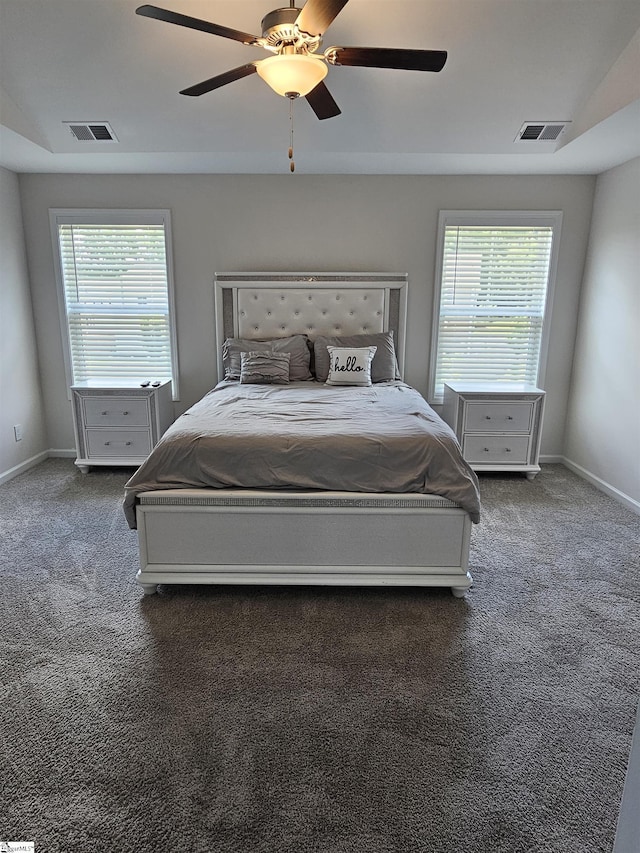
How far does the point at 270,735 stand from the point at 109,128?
3.80 metres

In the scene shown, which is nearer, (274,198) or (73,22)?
(73,22)

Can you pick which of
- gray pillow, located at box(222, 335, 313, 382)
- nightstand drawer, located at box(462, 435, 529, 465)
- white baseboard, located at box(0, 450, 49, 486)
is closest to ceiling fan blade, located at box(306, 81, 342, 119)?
gray pillow, located at box(222, 335, 313, 382)

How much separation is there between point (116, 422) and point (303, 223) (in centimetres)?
236

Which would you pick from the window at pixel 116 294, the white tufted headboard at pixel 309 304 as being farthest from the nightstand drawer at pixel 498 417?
the window at pixel 116 294

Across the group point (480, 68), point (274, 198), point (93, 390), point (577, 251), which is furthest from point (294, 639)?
point (577, 251)

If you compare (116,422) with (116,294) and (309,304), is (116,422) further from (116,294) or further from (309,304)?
(309,304)

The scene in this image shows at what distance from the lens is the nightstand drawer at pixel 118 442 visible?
4.11 m

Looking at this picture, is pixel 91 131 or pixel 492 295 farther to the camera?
pixel 492 295

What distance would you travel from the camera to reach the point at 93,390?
3992 millimetres

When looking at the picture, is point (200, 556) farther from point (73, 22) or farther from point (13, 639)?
point (73, 22)

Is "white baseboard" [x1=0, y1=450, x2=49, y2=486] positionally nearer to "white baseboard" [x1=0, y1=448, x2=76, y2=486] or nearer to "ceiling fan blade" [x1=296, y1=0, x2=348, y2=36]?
"white baseboard" [x1=0, y1=448, x2=76, y2=486]

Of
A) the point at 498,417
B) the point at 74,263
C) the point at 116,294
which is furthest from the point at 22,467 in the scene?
the point at 498,417

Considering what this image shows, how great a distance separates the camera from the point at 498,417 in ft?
13.3

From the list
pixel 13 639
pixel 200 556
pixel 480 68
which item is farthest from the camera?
pixel 480 68
